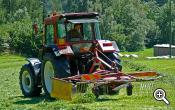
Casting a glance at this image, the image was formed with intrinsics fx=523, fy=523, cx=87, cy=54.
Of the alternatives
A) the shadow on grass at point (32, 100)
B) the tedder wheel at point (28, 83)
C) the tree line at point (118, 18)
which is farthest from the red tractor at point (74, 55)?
the tree line at point (118, 18)

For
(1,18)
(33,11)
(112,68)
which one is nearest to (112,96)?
(112,68)

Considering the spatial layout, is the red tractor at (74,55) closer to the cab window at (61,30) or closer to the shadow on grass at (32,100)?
the cab window at (61,30)

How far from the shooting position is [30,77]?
57.3 ft

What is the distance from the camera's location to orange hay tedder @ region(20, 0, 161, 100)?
48.2 ft

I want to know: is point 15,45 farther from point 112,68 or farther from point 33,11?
point 112,68

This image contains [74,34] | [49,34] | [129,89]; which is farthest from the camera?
[49,34]

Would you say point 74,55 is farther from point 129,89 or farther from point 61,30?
point 129,89

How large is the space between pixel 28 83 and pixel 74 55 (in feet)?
9.01

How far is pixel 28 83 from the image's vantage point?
18031 millimetres

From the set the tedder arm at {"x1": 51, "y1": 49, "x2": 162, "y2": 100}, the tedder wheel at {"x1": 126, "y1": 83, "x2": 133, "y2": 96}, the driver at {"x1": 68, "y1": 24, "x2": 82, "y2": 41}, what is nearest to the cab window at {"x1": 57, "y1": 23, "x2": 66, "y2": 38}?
the driver at {"x1": 68, "y1": 24, "x2": 82, "y2": 41}

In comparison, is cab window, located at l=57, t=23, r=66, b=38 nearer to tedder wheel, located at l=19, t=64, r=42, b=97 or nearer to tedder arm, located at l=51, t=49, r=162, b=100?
tedder arm, located at l=51, t=49, r=162, b=100

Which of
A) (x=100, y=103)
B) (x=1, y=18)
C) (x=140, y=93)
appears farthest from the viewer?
(x=1, y=18)

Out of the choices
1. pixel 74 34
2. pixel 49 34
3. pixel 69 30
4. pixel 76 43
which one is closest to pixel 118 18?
pixel 49 34

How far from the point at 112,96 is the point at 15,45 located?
50999 millimetres
